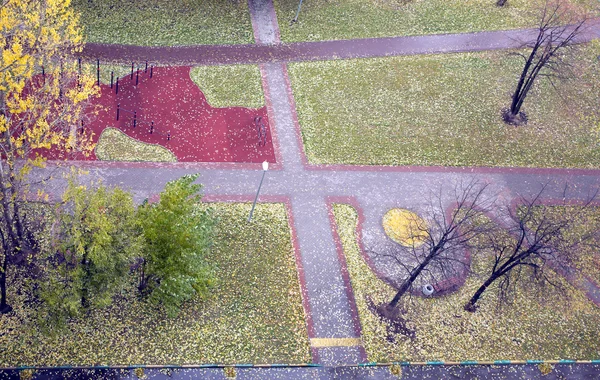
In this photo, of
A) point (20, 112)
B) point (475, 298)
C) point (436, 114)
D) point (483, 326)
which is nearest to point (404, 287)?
point (475, 298)

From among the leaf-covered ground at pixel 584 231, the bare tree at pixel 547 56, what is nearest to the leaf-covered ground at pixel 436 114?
the bare tree at pixel 547 56

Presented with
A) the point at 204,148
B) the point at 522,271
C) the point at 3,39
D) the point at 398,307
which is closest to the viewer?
the point at 3,39

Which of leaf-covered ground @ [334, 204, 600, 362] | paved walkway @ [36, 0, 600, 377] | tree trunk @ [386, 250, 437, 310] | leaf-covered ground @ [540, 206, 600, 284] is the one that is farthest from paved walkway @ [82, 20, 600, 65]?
tree trunk @ [386, 250, 437, 310]

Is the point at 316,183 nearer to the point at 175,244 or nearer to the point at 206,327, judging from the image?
the point at 206,327

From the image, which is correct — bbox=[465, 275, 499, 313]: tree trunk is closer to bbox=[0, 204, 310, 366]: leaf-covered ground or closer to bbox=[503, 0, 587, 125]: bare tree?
bbox=[0, 204, 310, 366]: leaf-covered ground

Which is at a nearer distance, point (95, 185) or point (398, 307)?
point (398, 307)

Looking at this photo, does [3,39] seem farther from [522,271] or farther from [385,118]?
[522,271]

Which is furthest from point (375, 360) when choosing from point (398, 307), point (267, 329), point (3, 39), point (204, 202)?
point (3, 39)
